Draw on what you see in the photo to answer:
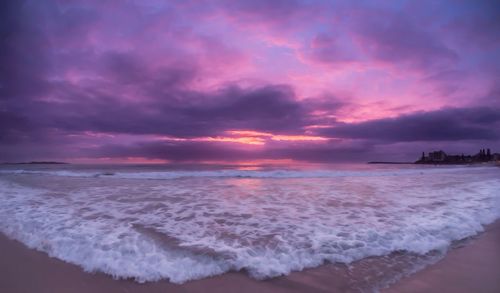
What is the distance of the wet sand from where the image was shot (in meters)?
3.17

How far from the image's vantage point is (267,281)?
3330 millimetres

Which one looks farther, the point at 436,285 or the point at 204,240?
the point at 204,240

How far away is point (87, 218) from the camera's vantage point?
6434 mm

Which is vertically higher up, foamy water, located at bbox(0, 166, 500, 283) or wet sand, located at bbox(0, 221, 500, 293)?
foamy water, located at bbox(0, 166, 500, 283)

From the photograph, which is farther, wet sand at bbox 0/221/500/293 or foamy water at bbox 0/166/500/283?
foamy water at bbox 0/166/500/283

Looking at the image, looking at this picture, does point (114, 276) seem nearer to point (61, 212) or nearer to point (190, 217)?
point (190, 217)

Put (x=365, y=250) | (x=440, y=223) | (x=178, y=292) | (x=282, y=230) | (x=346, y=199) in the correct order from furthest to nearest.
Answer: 1. (x=346, y=199)
2. (x=440, y=223)
3. (x=282, y=230)
4. (x=365, y=250)
5. (x=178, y=292)

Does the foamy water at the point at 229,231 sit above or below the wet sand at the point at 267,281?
above

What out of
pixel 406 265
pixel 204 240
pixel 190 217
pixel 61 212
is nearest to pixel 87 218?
pixel 61 212

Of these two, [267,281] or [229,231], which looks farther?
[229,231]

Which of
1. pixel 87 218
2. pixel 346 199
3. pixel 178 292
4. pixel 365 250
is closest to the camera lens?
pixel 178 292

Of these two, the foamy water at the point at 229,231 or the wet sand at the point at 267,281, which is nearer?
the wet sand at the point at 267,281

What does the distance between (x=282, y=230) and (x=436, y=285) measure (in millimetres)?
2694

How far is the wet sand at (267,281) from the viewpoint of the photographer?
317 centimetres
